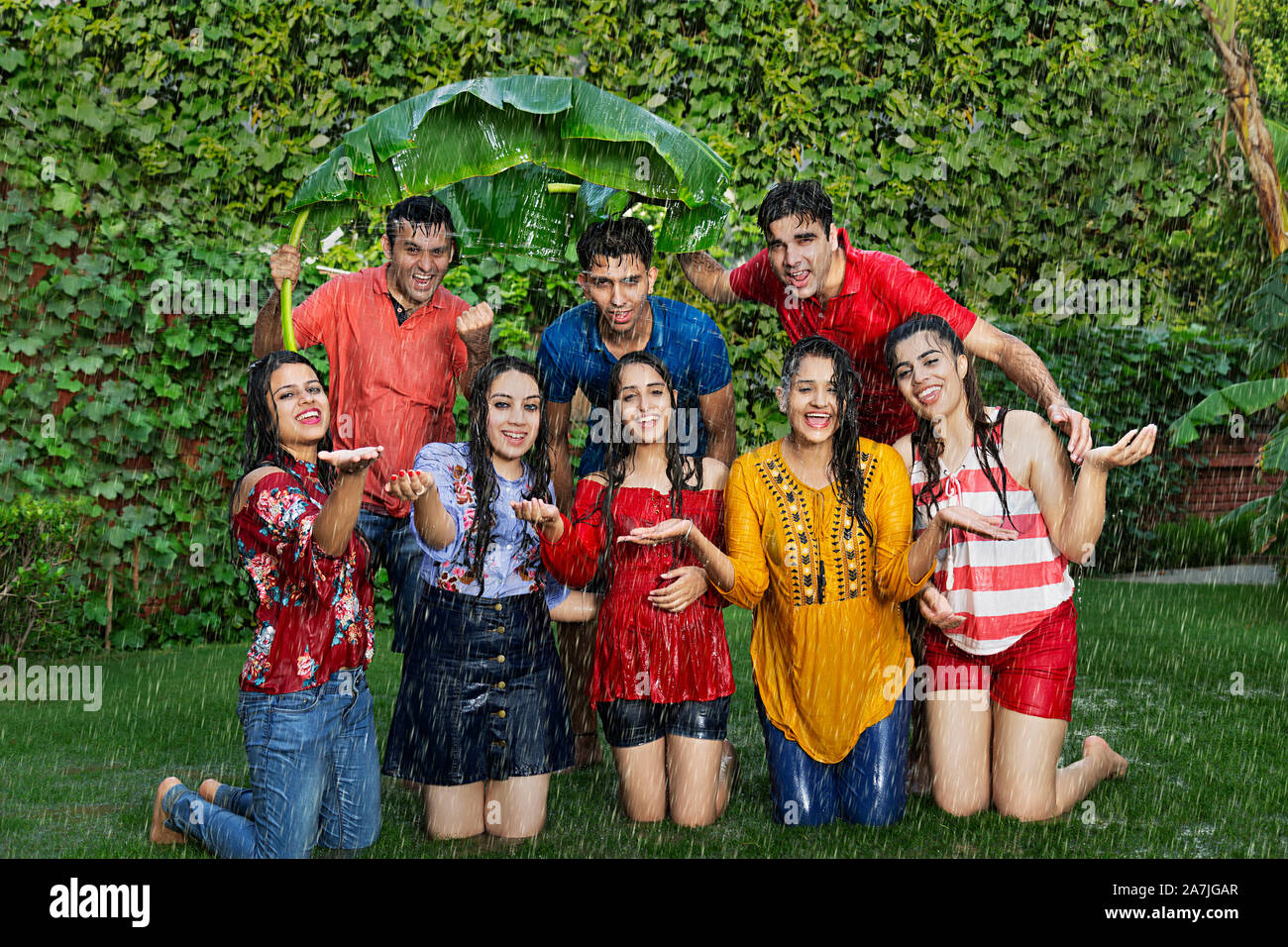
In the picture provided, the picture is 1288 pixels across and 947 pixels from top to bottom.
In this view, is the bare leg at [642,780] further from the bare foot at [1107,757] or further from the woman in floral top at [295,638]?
the bare foot at [1107,757]

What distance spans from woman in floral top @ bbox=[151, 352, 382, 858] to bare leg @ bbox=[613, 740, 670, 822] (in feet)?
3.29

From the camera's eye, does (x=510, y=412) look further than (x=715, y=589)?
No

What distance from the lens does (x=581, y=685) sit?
5.02 meters

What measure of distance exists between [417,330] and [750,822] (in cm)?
266

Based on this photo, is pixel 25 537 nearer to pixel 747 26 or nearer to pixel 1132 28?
pixel 747 26

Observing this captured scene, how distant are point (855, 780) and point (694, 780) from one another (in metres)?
0.65

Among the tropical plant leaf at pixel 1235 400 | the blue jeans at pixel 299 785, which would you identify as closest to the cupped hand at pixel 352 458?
the blue jeans at pixel 299 785

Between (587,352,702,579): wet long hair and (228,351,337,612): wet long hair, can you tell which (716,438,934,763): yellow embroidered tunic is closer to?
(587,352,702,579): wet long hair

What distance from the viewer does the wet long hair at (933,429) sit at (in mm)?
4113

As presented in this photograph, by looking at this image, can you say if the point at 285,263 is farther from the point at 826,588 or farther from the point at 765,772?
the point at 765,772

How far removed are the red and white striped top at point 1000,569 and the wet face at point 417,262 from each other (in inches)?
94.7

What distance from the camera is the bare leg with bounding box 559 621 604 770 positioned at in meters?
4.94
